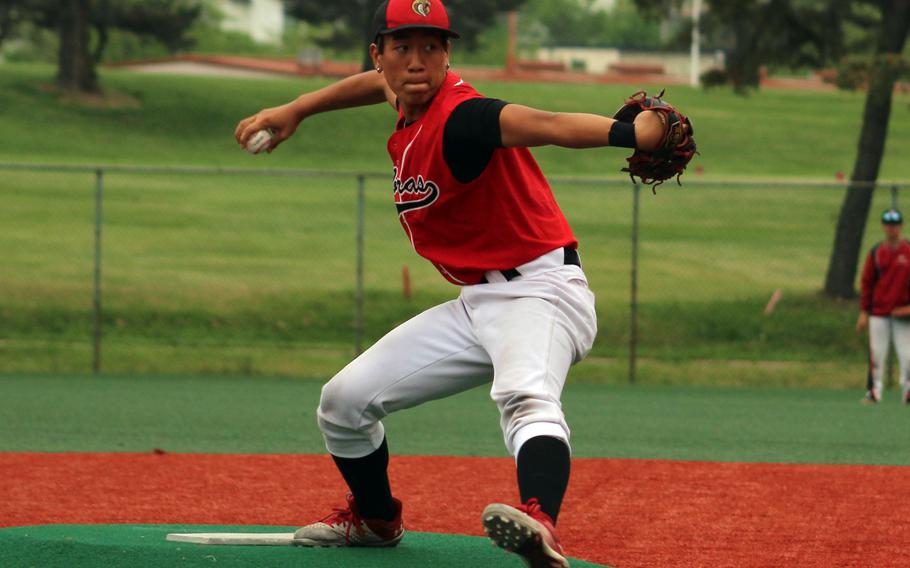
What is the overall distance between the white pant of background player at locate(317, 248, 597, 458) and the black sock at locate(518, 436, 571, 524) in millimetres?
40

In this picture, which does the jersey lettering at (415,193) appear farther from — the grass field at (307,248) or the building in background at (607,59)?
the building in background at (607,59)

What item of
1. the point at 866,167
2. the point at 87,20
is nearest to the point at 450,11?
the point at 87,20

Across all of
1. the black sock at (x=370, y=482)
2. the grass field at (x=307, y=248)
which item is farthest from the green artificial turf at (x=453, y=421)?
the black sock at (x=370, y=482)

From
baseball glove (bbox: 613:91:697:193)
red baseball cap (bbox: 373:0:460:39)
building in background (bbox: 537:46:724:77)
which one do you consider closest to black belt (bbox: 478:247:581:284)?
baseball glove (bbox: 613:91:697:193)

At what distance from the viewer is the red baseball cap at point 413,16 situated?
4.61m

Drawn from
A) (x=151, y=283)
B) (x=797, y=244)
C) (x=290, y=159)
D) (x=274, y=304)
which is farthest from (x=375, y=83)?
(x=290, y=159)

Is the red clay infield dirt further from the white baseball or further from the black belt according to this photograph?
the white baseball

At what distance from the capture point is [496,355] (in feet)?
15.3

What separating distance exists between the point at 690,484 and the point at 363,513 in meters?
2.87

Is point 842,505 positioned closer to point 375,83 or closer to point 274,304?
point 375,83

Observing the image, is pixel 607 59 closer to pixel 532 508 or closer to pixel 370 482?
pixel 370 482

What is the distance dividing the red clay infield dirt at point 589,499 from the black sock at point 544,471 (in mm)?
1541

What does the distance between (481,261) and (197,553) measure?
158 cm

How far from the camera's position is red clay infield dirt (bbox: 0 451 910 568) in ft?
20.2
